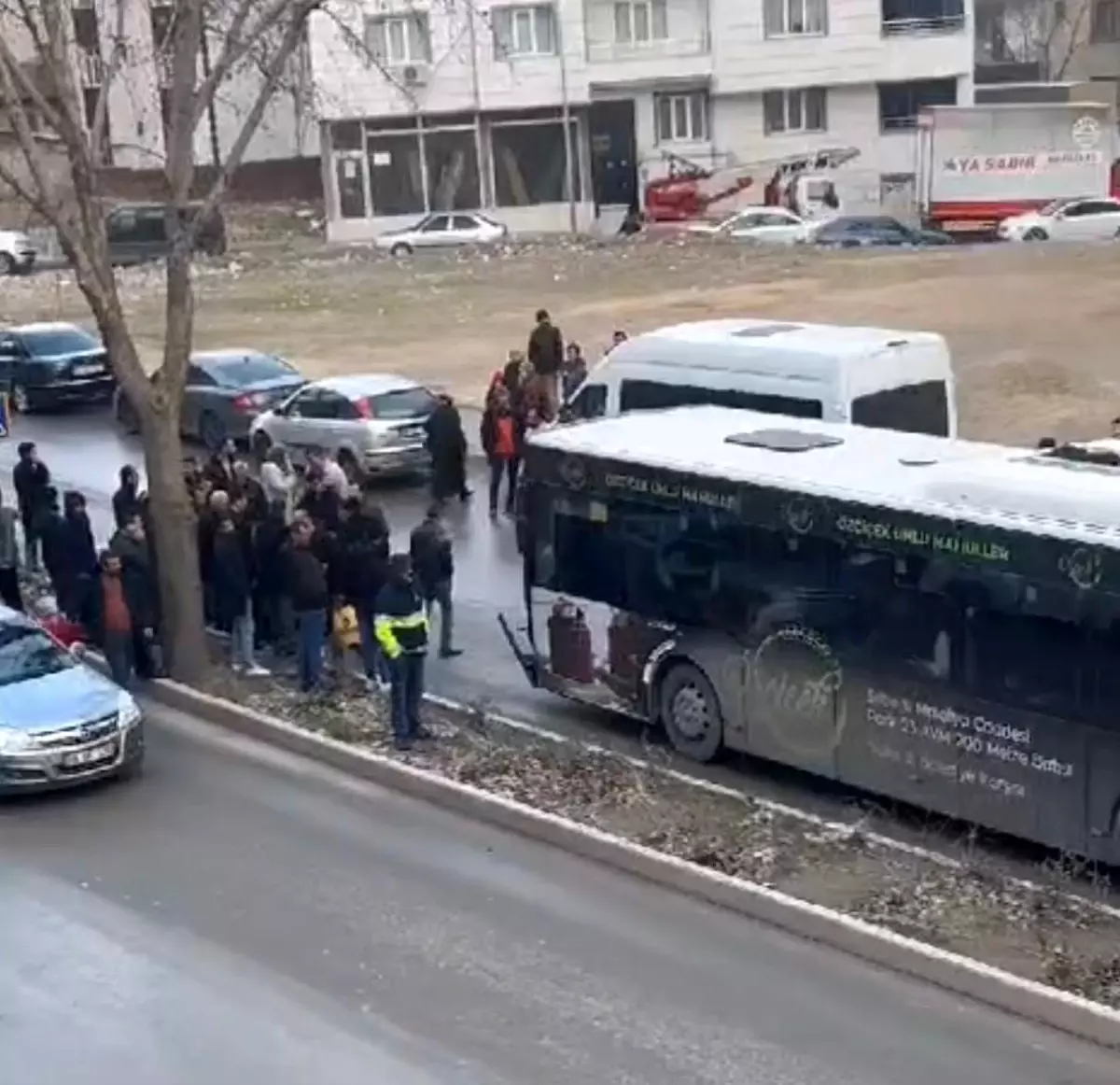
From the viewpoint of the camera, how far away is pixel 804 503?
47.9 ft

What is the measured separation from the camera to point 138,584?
18750mm

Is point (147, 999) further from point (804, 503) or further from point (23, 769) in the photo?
point (804, 503)

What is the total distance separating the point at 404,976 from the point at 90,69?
11980mm

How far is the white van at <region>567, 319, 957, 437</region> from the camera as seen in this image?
1992 cm

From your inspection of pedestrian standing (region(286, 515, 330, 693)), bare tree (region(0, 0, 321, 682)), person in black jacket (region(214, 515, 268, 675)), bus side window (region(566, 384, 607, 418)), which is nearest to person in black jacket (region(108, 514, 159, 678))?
bare tree (region(0, 0, 321, 682))

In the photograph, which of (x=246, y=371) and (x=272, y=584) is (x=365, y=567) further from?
(x=246, y=371)

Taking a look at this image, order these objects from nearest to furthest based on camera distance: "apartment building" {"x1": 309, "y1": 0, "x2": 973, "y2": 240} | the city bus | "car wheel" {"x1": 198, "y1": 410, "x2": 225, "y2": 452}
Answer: the city bus → "car wheel" {"x1": 198, "y1": 410, "x2": 225, "y2": 452} → "apartment building" {"x1": 309, "y1": 0, "x2": 973, "y2": 240}

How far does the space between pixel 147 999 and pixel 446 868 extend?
2589 millimetres

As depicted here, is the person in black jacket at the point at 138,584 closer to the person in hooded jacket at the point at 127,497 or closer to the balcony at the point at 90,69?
the person in hooded jacket at the point at 127,497

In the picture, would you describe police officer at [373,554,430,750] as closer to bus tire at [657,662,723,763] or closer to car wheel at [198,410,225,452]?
bus tire at [657,662,723,763]

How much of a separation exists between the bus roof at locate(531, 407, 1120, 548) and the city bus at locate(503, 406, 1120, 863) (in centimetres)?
2

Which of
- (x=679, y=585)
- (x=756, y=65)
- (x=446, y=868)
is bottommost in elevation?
(x=446, y=868)

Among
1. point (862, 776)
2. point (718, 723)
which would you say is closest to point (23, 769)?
point (718, 723)

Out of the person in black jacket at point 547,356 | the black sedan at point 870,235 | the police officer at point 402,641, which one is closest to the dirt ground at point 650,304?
the black sedan at point 870,235
